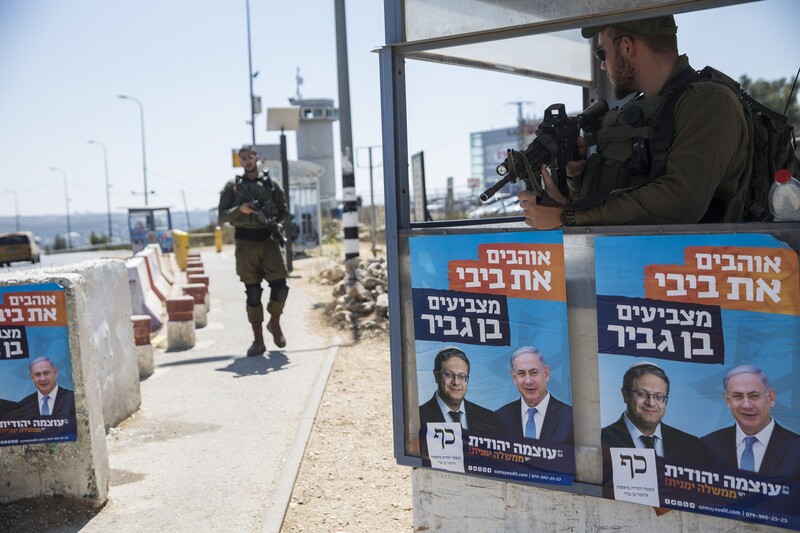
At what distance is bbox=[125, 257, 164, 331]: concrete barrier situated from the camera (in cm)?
1042

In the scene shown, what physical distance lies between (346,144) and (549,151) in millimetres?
9902

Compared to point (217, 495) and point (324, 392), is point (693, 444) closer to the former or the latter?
point (217, 495)

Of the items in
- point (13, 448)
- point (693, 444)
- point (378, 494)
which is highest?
point (693, 444)

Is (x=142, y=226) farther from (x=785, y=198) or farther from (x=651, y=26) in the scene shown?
(x=785, y=198)

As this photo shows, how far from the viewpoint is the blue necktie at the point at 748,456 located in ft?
8.20

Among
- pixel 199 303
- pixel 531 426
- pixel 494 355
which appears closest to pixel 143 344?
pixel 199 303

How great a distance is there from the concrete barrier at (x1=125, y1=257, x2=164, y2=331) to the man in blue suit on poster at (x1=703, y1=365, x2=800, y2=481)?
862 centimetres

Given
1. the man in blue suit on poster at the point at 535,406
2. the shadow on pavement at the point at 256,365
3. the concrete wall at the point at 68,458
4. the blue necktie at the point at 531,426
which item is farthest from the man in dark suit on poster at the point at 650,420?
the shadow on pavement at the point at 256,365

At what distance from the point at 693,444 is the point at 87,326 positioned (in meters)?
3.45

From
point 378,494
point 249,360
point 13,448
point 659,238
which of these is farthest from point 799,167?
point 249,360

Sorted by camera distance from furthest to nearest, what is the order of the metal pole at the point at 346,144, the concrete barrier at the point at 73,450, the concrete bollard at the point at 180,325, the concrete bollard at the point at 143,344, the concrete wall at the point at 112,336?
the metal pole at the point at 346,144 < the concrete bollard at the point at 180,325 < the concrete bollard at the point at 143,344 < the concrete wall at the point at 112,336 < the concrete barrier at the point at 73,450

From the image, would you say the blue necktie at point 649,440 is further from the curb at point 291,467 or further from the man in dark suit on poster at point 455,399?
the curb at point 291,467

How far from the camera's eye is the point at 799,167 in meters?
3.08

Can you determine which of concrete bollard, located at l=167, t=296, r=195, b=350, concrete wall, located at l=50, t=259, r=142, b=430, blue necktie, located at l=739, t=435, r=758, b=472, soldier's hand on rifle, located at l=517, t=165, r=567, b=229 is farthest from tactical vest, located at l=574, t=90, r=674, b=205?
concrete bollard, located at l=167, t=296, r=195, b=350
